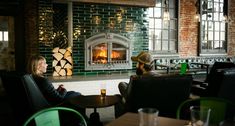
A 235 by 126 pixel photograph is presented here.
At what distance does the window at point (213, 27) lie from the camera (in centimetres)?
877

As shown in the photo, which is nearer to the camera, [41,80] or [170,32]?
[41,80]

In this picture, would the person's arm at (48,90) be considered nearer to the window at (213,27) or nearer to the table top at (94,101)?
the table top at (94,101)

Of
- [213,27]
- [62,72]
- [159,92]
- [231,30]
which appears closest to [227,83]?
[159,92]

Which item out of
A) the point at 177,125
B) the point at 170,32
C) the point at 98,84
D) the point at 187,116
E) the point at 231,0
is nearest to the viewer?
the point at 177,125

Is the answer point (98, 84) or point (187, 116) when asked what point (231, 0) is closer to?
point (98, 84)

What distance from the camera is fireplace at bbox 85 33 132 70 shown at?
649 centimetres

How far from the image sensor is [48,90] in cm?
379

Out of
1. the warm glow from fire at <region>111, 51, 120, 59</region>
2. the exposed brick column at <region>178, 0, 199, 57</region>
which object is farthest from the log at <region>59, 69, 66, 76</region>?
the exposed brick column at <region>178, 0, 199, 57</region>

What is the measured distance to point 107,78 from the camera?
20.9 ft

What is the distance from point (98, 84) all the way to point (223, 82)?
3.11m

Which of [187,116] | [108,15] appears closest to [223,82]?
[187,116]

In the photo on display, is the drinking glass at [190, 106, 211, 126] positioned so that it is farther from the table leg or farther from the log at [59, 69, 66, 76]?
the log at [59, 69, 66, 76]

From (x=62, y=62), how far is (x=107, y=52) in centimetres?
102

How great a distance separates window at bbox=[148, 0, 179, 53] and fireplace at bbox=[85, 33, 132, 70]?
4.37 feet
